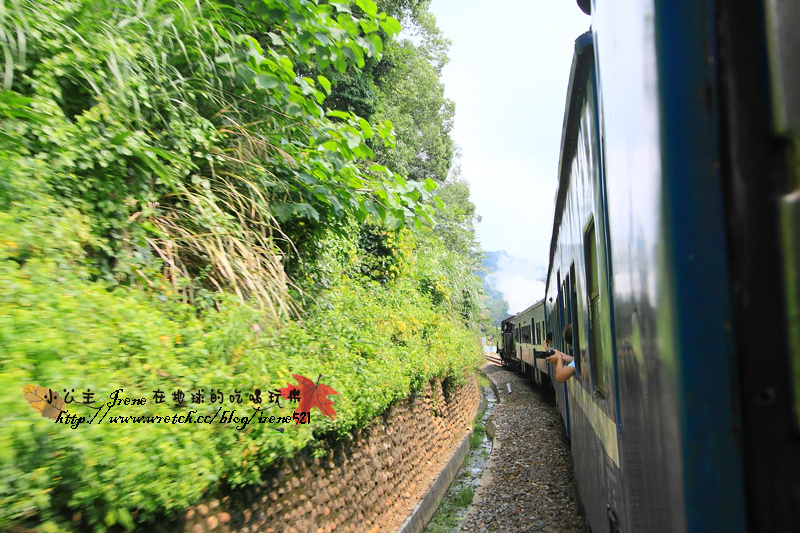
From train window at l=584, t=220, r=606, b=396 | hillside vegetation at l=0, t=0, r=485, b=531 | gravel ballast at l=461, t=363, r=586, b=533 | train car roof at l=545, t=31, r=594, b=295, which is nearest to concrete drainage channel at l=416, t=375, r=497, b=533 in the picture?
gravel ballast at l=461, t=363, r=586, b=533

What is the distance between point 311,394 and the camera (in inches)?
145

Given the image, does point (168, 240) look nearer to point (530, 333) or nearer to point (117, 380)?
point (117, 380)

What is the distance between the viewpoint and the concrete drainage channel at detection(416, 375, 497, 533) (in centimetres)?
610

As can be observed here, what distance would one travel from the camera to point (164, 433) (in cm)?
221

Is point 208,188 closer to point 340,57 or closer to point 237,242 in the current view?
point 237,242

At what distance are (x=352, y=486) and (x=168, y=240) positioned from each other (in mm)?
2811

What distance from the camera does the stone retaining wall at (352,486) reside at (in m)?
3.01

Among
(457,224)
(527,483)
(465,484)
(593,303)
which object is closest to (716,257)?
(593,303)

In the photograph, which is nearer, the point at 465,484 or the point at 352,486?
the point at 352,486

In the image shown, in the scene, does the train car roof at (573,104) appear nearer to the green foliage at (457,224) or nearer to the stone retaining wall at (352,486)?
the stone retaining wall at (352,486)

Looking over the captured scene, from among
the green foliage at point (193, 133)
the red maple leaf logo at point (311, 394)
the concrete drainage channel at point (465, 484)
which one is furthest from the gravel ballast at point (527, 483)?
the green foliage at point (193, 133)

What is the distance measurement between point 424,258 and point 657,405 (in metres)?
12.5

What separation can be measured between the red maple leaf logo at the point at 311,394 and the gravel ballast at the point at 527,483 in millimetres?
3123

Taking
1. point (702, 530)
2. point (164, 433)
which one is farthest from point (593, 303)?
point (164, 433)
